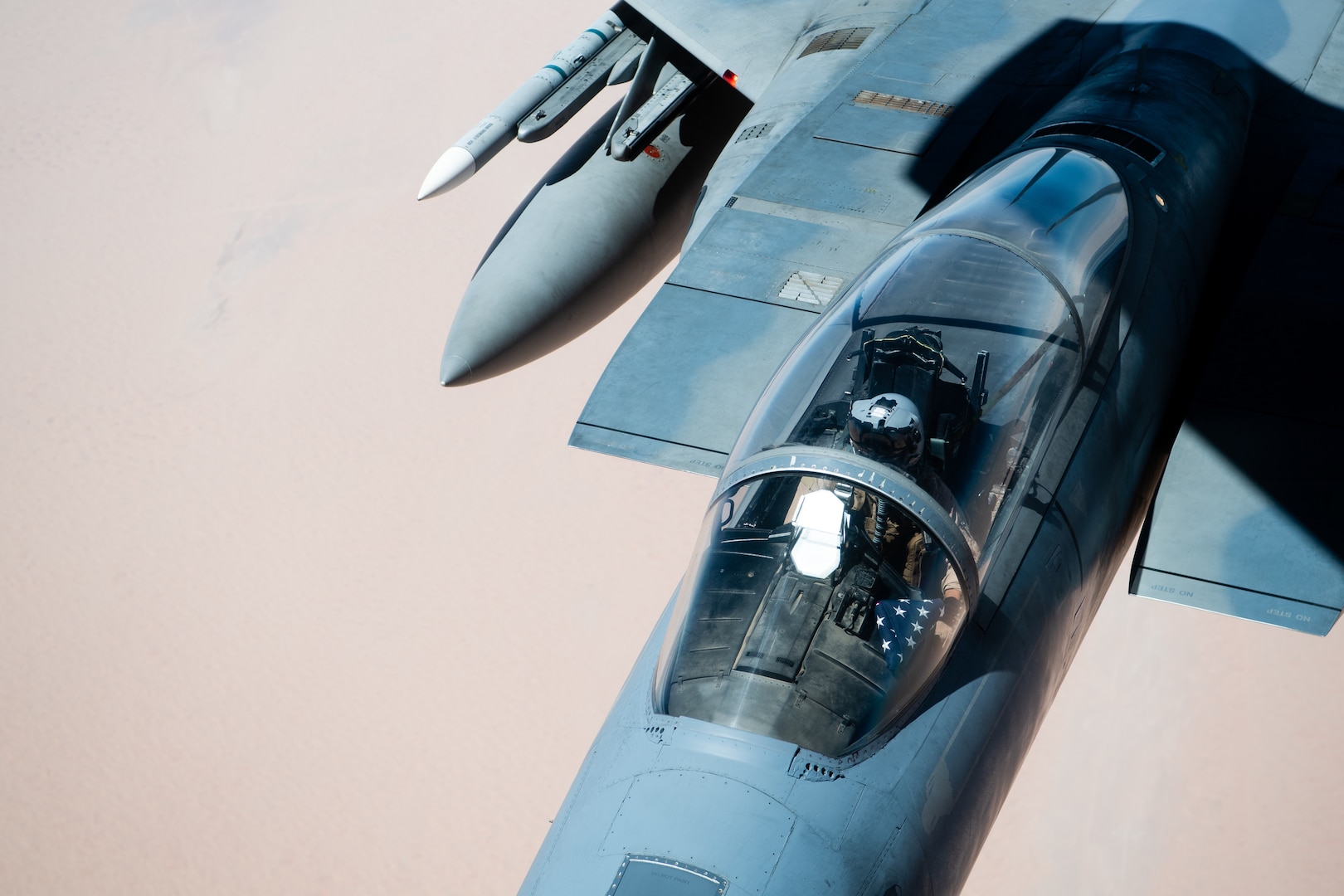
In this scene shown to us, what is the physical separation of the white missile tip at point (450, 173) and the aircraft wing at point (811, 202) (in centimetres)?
166

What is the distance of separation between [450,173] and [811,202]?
2478mm

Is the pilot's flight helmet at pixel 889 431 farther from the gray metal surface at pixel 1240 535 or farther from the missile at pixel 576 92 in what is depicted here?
the missile at pixel 576 92

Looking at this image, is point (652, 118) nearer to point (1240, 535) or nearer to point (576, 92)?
point (576, 92)

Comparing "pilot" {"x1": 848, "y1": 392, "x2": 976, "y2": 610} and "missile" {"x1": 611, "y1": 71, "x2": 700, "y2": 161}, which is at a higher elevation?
"missile" {"x1": 611, "y1": 71, "x2": 700, "y2": 161}

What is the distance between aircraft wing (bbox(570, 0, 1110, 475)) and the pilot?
4.92ft

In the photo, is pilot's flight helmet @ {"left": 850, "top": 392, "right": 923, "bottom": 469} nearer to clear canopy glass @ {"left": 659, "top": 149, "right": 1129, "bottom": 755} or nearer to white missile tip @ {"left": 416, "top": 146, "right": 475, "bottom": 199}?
clear canopy glass @ {"left": 659, "top": 149, "right": 1129, "bottom": 755}

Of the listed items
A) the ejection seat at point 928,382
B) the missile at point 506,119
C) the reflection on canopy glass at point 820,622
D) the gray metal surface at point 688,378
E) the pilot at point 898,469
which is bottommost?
the reflection on canopy glass at point 820,622

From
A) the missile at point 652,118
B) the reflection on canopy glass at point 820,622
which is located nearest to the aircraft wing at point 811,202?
the missile at point 652,118

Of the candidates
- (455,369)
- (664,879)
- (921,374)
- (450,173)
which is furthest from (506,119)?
(664,879)

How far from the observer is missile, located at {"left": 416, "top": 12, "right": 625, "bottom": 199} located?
666 cm

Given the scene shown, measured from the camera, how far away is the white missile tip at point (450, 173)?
21.7 feet

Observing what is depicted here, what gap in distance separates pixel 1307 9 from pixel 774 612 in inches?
223

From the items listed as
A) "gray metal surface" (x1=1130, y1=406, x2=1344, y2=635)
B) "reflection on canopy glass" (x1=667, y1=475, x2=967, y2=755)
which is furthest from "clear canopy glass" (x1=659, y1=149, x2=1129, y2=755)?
"gray metal surface" (x1=1130, y1=406, x2=1344, y2=635)

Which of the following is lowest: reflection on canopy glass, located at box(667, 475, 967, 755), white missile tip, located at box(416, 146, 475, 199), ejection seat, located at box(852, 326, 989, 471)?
reflection on canopy glass, located at box(667, 475, 967, 755)
